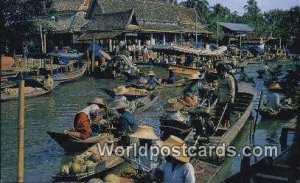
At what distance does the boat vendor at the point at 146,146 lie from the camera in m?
9.16

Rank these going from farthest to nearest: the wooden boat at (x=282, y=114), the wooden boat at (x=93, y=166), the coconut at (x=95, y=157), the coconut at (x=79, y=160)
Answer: the wooden boat at (x=282, y=114) < the coconut at (x=95, y=157) < the coconut at (x=79, y=160) < the wooden boat at (x=93, y=166)

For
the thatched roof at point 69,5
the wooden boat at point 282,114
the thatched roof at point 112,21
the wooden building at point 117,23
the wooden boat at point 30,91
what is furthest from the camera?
the thatched roof at point 69,5

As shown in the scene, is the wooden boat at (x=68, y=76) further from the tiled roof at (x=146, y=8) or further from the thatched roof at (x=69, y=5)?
the thatched roof at (x=69, y=5)

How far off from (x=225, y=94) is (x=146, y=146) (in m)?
4.77

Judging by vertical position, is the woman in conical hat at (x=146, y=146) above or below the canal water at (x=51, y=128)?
above

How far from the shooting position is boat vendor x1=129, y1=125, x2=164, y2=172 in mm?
9158

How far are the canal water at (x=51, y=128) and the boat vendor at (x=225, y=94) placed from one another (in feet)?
4.57

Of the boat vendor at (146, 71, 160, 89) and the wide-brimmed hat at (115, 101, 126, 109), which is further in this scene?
the boat vendor at (146, 71, 160, 89)

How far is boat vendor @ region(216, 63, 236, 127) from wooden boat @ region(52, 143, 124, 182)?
148 inches

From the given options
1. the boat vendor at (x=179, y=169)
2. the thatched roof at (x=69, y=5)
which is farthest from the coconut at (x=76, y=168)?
the thatched roof at (x=69, y=5)

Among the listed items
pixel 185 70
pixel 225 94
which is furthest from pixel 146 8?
pixel 225 94

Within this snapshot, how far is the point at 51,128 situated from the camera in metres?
16.7

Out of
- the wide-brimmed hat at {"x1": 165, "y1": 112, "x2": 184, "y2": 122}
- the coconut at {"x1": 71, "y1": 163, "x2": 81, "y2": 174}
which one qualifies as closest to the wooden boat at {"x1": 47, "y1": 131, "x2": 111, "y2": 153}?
the wide-brimmed hat at {"x1": 165, "y1": 112, "x2": 184, "y2": 122}

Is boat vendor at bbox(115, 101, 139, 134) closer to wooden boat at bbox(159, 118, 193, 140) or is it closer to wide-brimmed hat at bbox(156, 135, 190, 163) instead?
wooden boat at bbox(159, 118, 193, 140)
